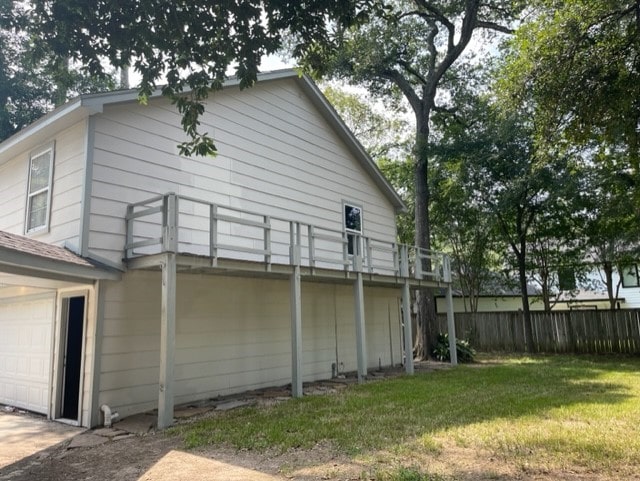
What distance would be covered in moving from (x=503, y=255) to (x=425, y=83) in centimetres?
831

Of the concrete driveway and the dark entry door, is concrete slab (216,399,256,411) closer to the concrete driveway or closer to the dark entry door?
the concrete driveway

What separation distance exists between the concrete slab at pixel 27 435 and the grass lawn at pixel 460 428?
180 centimetres

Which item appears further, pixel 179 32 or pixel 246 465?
pixel 179 32

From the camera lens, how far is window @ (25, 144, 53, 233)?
28.8ft

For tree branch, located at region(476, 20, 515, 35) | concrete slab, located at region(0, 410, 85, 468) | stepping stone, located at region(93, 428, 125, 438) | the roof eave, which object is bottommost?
concrete slab, located at region(0, 410, 85, 468)

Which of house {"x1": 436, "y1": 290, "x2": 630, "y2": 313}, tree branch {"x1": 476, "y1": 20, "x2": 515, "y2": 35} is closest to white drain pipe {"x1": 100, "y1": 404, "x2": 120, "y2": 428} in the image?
tree branch {"x1": 476, "y1": 20, "x2": 515, "y2": 35}

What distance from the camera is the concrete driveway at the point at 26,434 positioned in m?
6.05

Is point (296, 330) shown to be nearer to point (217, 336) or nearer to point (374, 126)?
point (217, 336)

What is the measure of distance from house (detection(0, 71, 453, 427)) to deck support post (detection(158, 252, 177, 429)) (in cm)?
2

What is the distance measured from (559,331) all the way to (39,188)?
1693cm

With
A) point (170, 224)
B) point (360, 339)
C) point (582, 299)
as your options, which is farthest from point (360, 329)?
point (582, 299)

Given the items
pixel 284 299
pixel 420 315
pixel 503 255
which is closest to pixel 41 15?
pixel 284 299

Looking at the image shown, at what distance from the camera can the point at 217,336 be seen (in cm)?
953

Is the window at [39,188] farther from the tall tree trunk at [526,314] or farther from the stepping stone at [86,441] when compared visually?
the tall tree trunk at [526,314]
